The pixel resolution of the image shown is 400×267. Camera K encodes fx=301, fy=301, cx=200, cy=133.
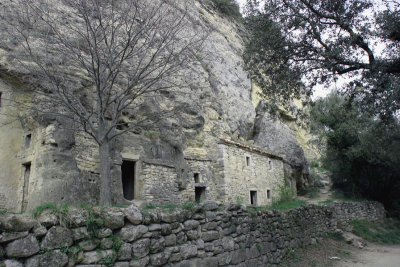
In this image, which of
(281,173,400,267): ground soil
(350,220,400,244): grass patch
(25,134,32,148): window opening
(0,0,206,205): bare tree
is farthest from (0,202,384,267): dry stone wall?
(350,220,400,244): grass patch

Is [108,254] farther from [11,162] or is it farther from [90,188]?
[11,162]

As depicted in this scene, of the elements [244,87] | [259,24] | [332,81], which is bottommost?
[332,81]

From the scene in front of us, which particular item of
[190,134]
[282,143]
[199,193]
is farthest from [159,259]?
[282,143]

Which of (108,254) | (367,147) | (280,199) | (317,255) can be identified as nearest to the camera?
(108,254)

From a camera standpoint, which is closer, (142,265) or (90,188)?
(142,265)

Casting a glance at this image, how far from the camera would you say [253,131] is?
23594mm

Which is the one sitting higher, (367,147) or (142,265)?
(367,147)

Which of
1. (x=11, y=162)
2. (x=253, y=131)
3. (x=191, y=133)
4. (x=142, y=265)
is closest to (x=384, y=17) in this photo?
(x=142, y=265)

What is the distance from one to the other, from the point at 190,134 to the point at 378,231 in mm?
12025

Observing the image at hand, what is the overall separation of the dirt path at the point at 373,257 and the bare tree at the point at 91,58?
28.0 ft

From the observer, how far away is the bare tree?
9133 millimetres

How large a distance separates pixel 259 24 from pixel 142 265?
9.09 m

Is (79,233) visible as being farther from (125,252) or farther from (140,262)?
(140,262)

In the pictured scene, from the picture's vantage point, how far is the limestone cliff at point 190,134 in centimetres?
1002
